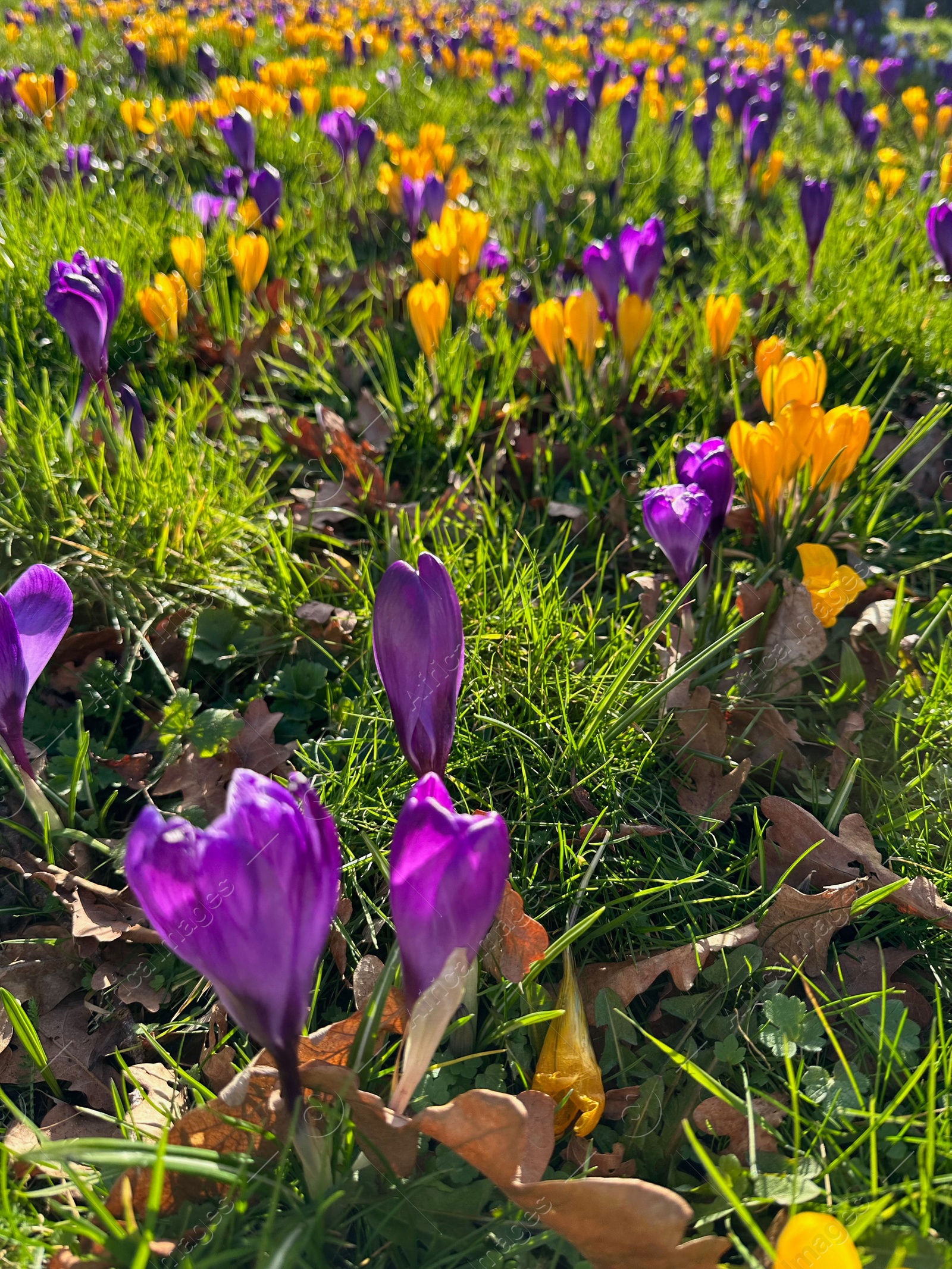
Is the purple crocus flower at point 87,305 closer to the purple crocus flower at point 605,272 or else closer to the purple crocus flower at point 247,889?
the purple crocus flower at point 605,272

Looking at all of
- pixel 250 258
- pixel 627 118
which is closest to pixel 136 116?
pixel 250 258

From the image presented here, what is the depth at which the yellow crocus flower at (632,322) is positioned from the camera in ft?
8.20

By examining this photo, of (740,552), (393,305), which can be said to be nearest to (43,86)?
(393,305)

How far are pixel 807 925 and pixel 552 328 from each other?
1.74 m

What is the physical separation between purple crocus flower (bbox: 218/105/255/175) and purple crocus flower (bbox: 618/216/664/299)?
233cm

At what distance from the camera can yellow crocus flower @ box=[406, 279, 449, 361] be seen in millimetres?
2518

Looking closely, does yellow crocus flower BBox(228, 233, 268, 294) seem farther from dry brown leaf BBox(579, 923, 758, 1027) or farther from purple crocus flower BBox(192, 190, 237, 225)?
dry brown leaf BBox(579, 923, 758, 1027)

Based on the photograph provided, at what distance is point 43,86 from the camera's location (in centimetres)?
469

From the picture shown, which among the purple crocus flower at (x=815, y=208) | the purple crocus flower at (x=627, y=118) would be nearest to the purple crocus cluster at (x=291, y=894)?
the purple crocus flower at (x=815, y=208)

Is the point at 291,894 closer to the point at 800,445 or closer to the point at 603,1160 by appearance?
the point at 603,1160

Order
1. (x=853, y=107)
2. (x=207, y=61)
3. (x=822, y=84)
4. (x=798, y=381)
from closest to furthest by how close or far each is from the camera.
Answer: (x=798, y=381), (x=853, y=107), (x=207, y=61), (x=822, y=84)

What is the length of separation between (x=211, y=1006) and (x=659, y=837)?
86 cm

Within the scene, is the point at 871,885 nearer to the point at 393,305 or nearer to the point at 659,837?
the point at 659,837

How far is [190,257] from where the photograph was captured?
9.12 feet
